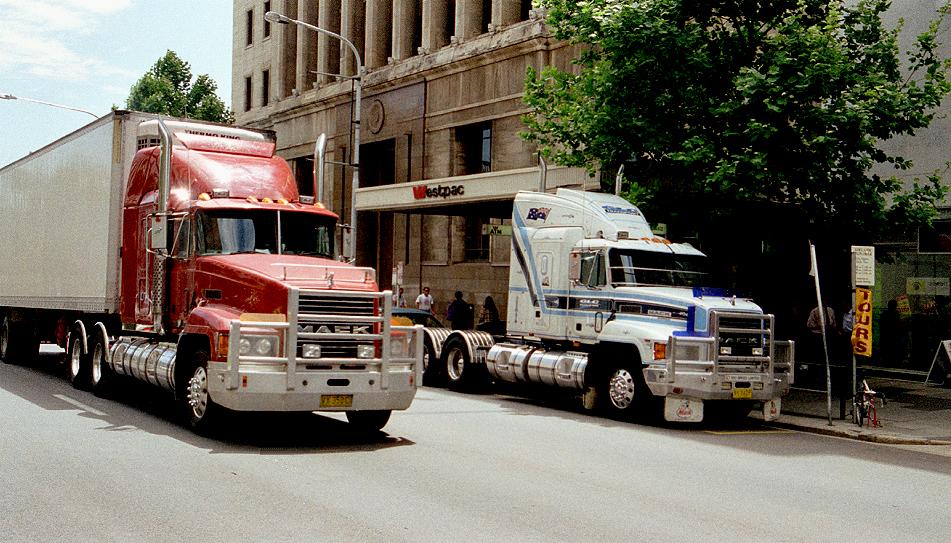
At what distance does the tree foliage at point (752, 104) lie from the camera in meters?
18.0

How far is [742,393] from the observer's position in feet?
48.9

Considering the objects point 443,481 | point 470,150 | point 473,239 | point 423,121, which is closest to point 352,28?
point 423,121

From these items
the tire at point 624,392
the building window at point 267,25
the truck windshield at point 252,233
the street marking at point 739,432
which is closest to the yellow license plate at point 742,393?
the street marking at point 739,432

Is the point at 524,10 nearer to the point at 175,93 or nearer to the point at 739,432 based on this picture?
the point at 739,432

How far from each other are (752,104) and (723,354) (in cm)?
549

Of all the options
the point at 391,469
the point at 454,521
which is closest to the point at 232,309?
the point at 391,469

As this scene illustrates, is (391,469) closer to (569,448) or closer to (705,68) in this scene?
(569,448)

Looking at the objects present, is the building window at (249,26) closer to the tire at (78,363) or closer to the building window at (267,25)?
the building window at (267,25)

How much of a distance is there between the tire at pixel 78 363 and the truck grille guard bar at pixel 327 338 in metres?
6.93

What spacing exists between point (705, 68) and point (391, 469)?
1186 centimetres

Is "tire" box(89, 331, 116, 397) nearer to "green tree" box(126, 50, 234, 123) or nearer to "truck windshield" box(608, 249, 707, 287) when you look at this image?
"truck windshield" box(608, 249, 707, 287)

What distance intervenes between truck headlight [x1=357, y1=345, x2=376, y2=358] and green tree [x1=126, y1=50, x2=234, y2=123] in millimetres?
50302

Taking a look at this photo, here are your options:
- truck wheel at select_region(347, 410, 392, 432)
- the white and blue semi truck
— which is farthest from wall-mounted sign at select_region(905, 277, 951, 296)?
truck wheel at select_region(347, 410, 392, 432)

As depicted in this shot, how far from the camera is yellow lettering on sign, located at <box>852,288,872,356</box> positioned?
623 inches
